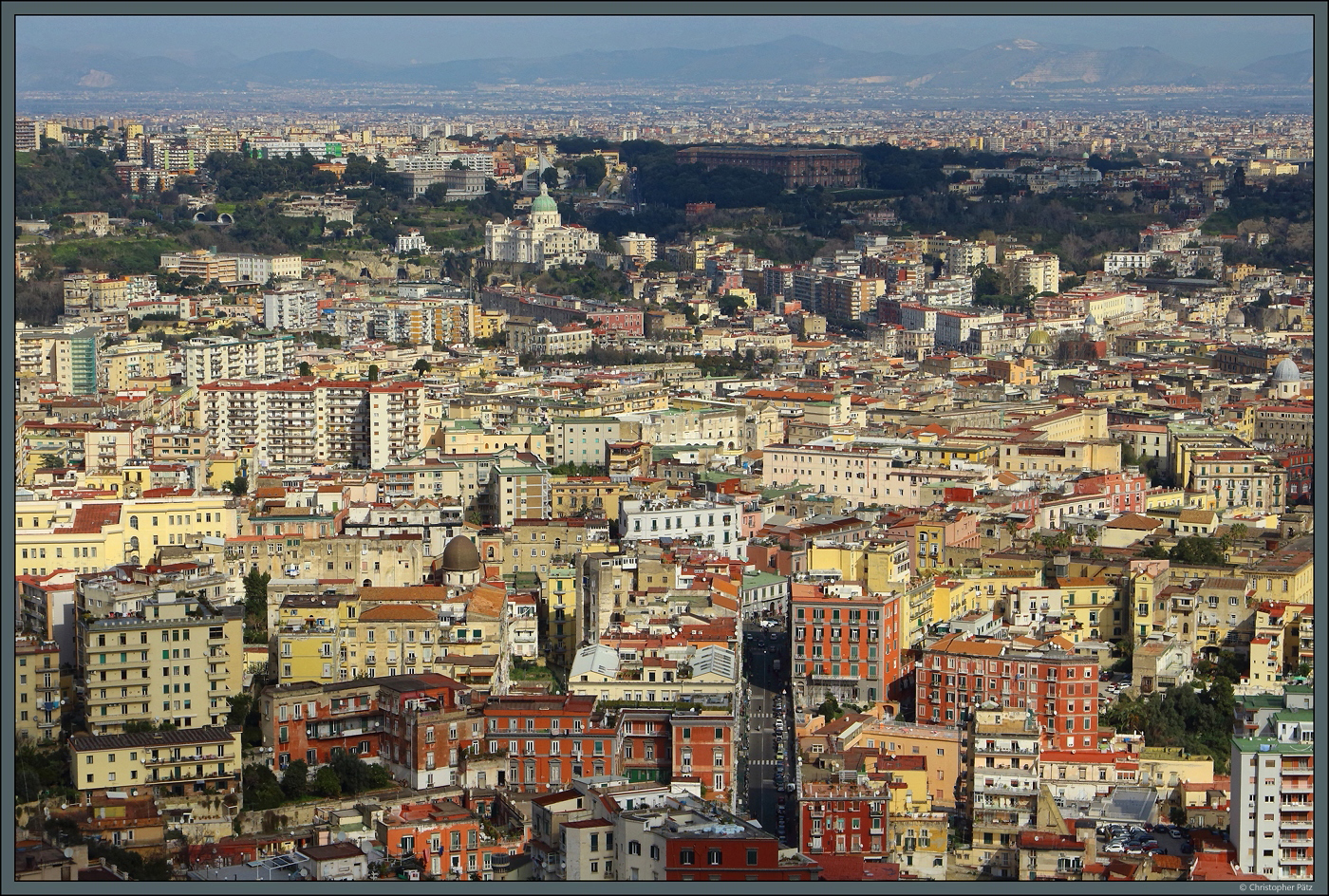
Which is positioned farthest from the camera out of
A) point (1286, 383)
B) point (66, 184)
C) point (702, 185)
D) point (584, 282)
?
point (702, 185)

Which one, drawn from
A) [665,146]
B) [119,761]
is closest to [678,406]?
[119,761]

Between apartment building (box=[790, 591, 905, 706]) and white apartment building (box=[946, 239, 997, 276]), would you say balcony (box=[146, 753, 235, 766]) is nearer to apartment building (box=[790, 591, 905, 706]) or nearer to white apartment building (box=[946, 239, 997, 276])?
apartment building (box=[790, 591, 905, 706])

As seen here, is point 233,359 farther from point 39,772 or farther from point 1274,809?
point 1274,809

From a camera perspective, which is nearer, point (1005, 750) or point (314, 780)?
point (314, 780)

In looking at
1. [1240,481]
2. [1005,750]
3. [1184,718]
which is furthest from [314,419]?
[1005,750]

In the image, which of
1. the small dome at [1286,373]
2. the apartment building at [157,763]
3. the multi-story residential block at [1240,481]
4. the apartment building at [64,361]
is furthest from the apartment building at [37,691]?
the small dome at [1286,373]
